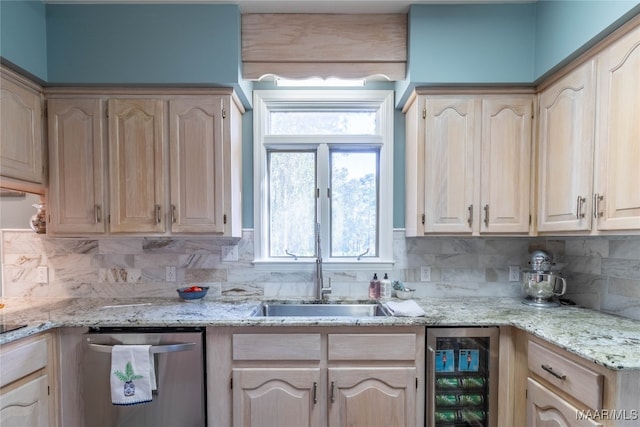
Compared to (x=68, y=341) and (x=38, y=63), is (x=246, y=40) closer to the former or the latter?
(x=38, y=63)

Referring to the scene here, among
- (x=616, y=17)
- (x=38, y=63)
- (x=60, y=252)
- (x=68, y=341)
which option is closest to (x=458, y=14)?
(x=616, y=17)

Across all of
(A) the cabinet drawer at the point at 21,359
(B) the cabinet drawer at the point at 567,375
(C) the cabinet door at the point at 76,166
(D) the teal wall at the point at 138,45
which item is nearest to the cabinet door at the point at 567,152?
(B) the cabinet drawer at the point at 567,375

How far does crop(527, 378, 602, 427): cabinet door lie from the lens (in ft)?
3.91

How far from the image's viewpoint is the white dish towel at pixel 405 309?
169 cm

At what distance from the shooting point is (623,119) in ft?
4.40

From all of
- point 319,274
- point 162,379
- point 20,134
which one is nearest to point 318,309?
point 319,274

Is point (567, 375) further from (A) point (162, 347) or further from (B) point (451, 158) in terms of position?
(A) point (162, 347)

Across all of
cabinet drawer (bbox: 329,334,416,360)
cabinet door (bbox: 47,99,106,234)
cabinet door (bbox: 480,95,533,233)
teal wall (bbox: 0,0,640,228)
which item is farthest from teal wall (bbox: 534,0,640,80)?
cabinet door (bbox: 47,99,106,234)

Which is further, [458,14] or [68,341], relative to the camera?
[458,14]

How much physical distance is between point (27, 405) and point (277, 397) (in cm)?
123

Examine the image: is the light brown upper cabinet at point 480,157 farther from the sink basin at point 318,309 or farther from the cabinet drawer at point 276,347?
the cabinet drawer at point 276,347

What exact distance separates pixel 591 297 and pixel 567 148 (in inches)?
37.9

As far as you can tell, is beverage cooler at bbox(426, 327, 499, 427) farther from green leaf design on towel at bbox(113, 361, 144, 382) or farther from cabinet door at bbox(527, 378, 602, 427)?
green leaf design on towel at bbox(113, 361, 144, 382)

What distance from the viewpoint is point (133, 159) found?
1.86 metres
